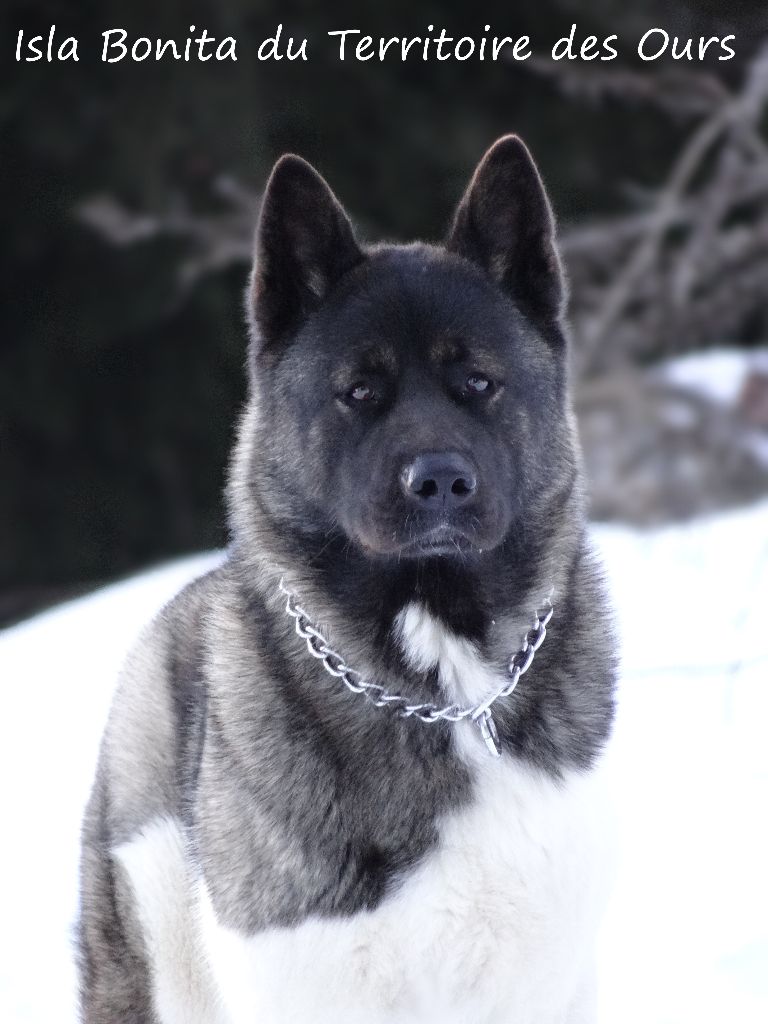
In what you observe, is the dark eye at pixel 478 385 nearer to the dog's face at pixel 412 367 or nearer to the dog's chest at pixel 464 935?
the dog's face at pixel 412 367

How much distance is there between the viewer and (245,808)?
2156mm

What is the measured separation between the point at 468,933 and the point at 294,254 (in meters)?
1.22

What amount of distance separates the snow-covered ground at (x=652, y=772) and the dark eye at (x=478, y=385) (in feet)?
2.36

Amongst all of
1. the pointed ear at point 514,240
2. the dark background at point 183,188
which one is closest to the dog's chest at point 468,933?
the pointed ear at point 514,240

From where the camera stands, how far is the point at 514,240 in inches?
95.6

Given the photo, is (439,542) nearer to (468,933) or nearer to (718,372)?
(468,933)

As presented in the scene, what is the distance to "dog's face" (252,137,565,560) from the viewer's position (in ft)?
6.99

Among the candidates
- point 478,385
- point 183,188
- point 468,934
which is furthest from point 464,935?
point 183,188

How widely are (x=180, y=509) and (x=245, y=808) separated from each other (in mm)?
6119

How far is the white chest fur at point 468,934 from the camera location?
2.01 meters

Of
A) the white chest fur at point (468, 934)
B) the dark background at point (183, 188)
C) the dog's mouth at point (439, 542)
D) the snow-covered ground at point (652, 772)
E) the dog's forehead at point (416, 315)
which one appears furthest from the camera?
the dark background at point (183, 188)

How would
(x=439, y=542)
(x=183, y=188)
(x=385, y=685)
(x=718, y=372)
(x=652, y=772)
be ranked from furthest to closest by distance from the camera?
(x=183, y=188)
(x=718, y=372)
(x=652, y=772)
(x=385, y=685)
(x=439, y=542)

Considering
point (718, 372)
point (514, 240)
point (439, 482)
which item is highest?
point (514, 240)

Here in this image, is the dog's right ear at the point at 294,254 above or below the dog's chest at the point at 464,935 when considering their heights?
above
